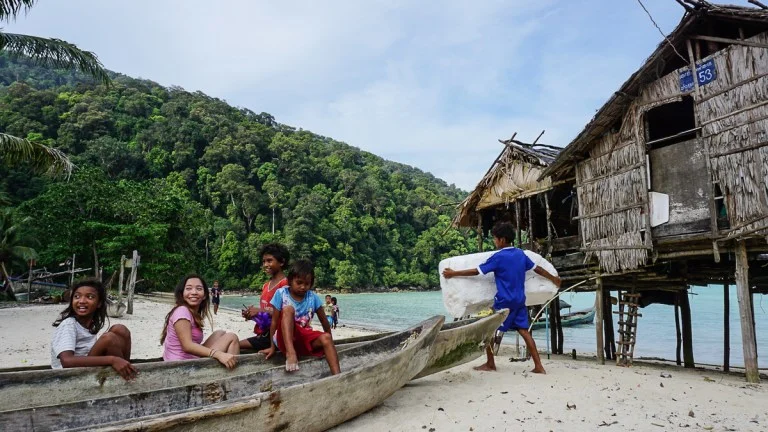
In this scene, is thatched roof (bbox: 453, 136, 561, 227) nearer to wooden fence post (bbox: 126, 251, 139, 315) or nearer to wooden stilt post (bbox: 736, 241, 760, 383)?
wooden stilt post (bbox: 736, 241, 760, 383)

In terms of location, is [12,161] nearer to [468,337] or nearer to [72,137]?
[468,337]

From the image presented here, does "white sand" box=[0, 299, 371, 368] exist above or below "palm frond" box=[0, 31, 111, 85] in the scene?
below

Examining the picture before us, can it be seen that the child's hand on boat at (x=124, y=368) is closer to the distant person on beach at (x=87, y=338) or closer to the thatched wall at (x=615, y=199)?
the distant person on beach at (x=87, y=338)

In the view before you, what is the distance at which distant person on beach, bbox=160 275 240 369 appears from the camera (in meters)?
3.72

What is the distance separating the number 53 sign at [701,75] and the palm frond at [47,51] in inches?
421

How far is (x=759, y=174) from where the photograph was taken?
607 cm

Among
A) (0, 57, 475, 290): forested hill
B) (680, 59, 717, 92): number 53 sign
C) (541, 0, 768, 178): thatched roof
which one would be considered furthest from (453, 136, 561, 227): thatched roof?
(0, 57, 475, 290): forested hill

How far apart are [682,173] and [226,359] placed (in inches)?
273

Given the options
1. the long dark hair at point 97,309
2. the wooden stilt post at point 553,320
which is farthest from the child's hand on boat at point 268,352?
the wooden stilt post at point 553,320

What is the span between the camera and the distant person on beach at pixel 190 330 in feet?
12.2

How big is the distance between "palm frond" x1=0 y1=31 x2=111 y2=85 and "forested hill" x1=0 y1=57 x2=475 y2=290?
55.1 ft

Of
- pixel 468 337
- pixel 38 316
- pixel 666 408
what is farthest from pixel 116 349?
pixel 38 316

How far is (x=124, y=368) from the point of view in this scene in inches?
133

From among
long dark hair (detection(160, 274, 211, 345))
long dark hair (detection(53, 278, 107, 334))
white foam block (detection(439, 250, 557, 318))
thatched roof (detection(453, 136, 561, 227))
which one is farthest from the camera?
thatched roof (detection(453, 136, 561, 227))
